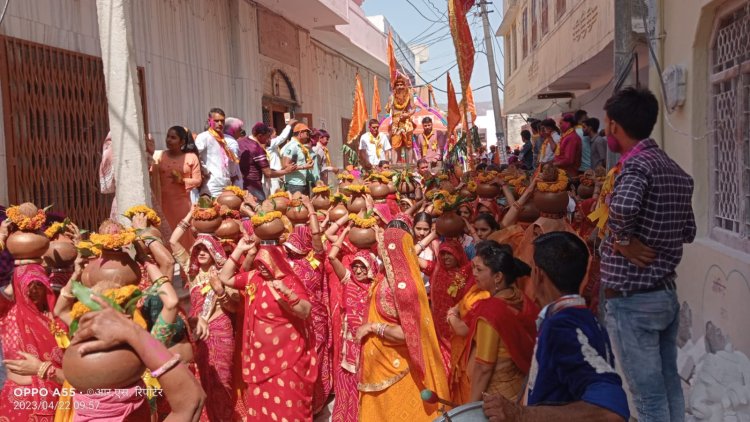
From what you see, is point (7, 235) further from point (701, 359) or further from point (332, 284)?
point (701, 359)

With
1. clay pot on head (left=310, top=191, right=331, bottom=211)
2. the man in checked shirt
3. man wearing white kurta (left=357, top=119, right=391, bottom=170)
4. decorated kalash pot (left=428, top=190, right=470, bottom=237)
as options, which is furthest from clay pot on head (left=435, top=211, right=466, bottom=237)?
man wearing white kurta (left=357, top=119, right=391, bottom=170)

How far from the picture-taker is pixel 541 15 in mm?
16953

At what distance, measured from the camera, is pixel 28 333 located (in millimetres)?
3547

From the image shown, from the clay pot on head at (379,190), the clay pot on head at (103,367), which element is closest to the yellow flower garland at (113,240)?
the clay pot on head at (103,367)

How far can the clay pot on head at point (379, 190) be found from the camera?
19.9ft

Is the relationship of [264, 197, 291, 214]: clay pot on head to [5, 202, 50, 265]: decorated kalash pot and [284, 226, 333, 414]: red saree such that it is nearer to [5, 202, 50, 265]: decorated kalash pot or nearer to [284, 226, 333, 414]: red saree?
[284, 226, 333, 414]: red saree

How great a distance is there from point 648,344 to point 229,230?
8.80ft

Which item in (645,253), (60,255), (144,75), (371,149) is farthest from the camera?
(371,149)

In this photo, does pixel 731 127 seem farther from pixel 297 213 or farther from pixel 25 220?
pixel 25 220

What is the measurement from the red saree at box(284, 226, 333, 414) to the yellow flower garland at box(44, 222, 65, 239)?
4.88 feet

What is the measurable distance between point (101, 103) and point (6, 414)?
5.45 meters

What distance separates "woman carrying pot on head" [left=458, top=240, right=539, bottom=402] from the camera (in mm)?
2791

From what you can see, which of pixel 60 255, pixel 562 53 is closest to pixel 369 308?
pixel 60 255

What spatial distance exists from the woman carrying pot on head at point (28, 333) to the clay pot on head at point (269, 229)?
1.23 m
